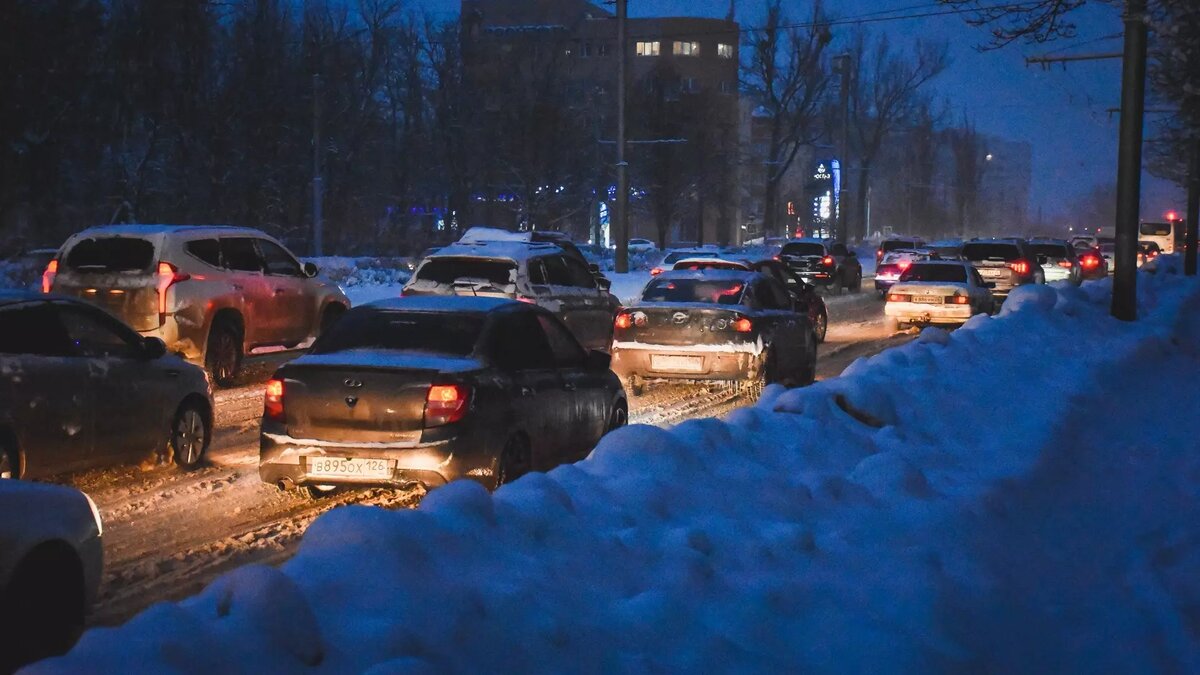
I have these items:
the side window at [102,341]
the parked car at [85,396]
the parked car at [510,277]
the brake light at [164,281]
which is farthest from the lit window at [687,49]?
the side window at [102,341]

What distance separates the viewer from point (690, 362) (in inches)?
591

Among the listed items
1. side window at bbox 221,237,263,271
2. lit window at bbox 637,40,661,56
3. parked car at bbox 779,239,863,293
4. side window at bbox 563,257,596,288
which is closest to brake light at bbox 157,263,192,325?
side window at bbox 221,237,263,271

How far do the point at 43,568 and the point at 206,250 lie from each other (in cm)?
1044

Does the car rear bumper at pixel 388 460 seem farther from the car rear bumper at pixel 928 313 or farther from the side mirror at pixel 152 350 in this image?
the car rear bumper at pixel 928 313

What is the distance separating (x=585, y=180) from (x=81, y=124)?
1186 inches

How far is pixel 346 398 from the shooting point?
8.48 m

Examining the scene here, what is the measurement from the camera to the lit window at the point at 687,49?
391 feet

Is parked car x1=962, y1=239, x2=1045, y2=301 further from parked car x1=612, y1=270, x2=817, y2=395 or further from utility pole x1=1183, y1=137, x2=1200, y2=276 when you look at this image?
parked car x1=612, y1=270, x2=817, y2=395

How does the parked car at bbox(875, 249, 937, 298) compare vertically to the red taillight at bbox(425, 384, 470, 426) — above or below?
below

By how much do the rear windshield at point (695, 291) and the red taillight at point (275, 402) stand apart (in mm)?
7339

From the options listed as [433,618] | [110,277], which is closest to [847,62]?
[110,277]

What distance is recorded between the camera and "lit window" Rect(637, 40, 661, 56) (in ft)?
399

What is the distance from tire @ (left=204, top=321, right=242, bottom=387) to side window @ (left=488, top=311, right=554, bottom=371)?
6733 millimetres

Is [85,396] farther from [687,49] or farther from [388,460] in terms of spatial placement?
[687,49]
